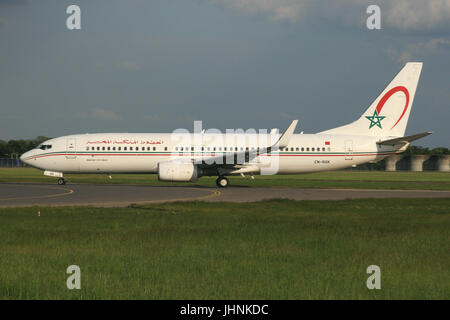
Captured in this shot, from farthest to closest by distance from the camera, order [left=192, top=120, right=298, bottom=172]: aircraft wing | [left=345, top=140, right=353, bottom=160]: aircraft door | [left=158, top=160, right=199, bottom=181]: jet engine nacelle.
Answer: [left=345, top=140, right=353, bottom=160]: aircraft door → [left=192, top=120, right=298, bottom=172]: aircraft wing → [left=158, top=160, right=199, bottom=181]: jet engine nacelle

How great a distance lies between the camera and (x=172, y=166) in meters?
36.9

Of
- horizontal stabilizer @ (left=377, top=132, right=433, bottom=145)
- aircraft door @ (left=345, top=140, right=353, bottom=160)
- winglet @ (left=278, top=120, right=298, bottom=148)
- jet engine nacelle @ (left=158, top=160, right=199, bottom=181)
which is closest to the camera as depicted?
winglet @ (left=278, top=120, right=298, bottom=148)

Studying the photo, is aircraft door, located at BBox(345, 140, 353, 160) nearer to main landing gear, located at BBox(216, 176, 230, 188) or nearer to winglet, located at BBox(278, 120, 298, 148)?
winglet, located at BBox(278, 120, 298, 148)

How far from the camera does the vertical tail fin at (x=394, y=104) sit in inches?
1665

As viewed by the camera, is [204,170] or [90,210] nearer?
[90,210]

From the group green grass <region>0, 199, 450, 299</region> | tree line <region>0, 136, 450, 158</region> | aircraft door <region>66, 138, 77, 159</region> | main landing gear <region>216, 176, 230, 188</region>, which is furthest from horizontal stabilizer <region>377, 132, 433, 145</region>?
tree line <region>0, 136, 450, 158</region>

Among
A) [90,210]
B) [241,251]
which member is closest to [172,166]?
[90,210]

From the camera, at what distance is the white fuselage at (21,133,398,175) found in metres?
40.8

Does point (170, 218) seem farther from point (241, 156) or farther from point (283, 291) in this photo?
point (241, 156)

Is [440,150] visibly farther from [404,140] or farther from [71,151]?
[71,151]

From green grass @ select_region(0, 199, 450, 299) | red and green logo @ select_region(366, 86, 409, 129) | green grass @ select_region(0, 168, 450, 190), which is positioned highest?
red and green logo @ select_region(366, 86, 409, 129)

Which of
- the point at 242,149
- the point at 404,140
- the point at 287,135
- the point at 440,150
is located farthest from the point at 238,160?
the point at 440,150

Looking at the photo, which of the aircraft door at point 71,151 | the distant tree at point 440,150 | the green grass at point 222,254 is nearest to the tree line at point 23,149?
the distant tree at point 440,150

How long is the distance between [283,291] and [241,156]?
31.4 m
